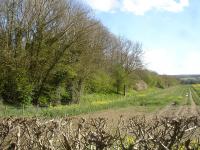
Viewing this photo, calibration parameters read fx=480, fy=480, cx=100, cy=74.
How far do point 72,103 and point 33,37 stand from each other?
952 centimetres

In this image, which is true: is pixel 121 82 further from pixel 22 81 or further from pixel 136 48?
pixel 22 81

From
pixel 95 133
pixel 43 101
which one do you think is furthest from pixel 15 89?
pixel 95 133

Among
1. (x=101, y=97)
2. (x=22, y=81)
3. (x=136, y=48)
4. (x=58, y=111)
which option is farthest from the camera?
(x=136, y=48)

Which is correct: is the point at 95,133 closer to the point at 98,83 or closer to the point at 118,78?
the point at 98,83

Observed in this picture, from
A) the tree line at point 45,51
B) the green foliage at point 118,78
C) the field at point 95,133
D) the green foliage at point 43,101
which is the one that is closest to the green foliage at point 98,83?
the tree line at point 45,51

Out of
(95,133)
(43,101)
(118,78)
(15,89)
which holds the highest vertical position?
(118,78)

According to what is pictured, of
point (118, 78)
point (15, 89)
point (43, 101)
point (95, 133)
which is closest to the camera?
point (95, 133)

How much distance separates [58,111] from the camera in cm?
3812

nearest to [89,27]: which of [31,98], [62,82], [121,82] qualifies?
[62,82]

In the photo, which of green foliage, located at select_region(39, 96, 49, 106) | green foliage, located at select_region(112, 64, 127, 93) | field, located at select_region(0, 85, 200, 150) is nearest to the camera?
field, located at select_region(0, 85, 200, 150)

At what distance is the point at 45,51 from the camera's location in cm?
4472

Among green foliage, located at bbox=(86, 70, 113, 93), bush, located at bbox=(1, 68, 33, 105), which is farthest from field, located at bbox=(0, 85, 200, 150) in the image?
green foliage, located at bbox=(86, 70, 113, 93)

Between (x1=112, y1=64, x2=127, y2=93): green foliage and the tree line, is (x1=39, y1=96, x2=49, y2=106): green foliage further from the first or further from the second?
(x1=112, y1=64, x2=127, y2=93): green foliage

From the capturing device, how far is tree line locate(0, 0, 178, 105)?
42.1 meters
